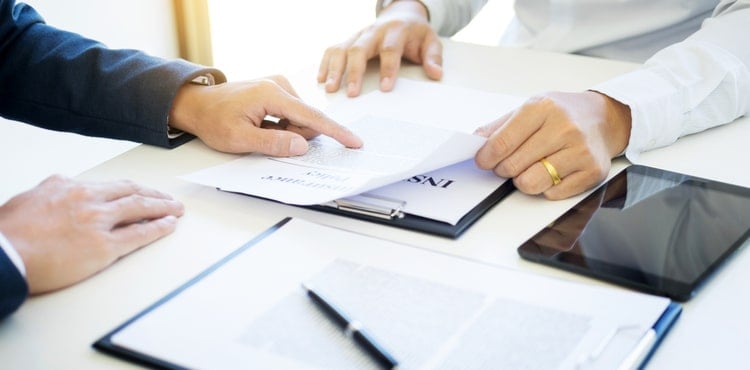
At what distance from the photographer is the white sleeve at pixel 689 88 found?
101 cm

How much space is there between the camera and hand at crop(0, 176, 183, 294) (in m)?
0.69

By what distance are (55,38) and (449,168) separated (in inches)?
22.3

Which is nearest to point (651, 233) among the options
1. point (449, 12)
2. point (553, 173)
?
point (553, 173)

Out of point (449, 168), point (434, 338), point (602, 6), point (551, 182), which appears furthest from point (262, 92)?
point (602, 6)

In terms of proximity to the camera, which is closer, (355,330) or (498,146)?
(355,330)

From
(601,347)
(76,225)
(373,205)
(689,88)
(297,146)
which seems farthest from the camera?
(689,88)

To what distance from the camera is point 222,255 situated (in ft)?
2.47

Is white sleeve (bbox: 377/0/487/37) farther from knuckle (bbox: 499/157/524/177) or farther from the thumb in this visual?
knuckle (bbox: 499/157/524/177)

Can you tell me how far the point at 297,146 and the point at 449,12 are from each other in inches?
28.0

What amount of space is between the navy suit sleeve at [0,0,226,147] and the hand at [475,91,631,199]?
40cm

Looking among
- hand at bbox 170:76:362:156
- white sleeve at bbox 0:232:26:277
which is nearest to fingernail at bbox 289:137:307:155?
hand at bbox 170:76:362:156

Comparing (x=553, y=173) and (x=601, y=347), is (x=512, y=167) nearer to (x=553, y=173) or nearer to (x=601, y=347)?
(x=553, y=173)

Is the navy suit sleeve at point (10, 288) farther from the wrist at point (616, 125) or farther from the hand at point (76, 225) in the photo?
the wrist at point (616, 125)

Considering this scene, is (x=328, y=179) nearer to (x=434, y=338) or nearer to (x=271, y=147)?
(x=271, y=147)
